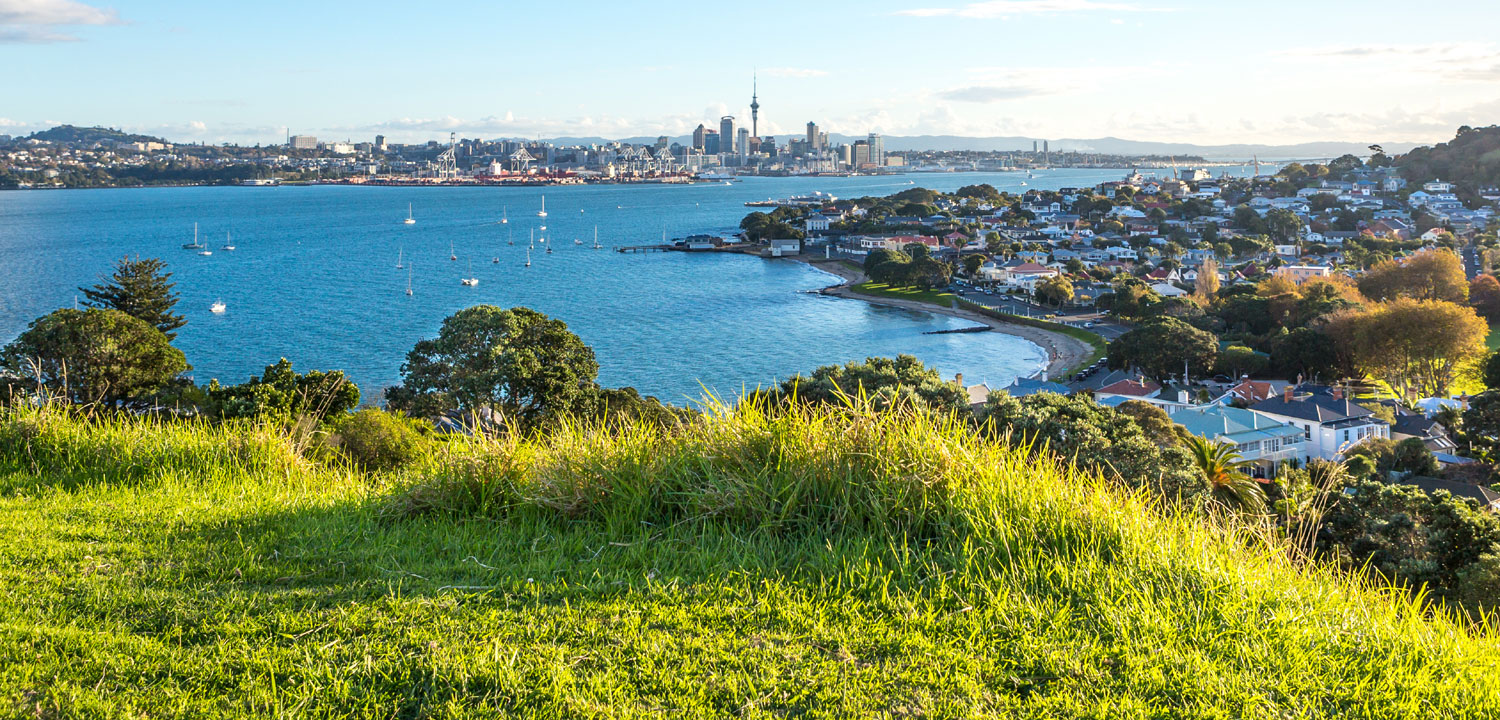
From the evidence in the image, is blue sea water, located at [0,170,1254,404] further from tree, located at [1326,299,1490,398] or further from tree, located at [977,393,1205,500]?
tree, located at [1326,299,1490,398]

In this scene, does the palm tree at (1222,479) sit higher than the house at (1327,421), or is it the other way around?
the palm tree at (1222,479)

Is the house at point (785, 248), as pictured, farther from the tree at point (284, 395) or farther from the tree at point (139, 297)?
the tree at point (284, 395)

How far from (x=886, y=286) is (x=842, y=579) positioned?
46146mm

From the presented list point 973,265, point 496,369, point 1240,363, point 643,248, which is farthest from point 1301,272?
point 643,248

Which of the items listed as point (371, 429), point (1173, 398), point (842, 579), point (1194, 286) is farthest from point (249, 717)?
point (1194, 286)

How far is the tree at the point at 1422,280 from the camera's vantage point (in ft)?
107

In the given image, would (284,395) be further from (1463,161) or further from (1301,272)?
(1463,161)

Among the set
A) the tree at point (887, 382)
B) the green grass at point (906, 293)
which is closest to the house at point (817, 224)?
the green grass at point (906, 293)

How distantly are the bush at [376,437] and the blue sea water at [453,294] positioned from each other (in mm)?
4806

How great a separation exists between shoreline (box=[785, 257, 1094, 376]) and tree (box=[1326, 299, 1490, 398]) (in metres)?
7.51

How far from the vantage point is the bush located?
9.54 metres

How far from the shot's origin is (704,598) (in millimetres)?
2447

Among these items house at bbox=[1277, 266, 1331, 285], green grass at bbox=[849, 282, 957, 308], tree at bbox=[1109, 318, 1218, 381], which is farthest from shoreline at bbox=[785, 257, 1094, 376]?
house at bbox=[1277, 266, 1331, 285]

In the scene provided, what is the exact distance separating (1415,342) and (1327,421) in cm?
744
